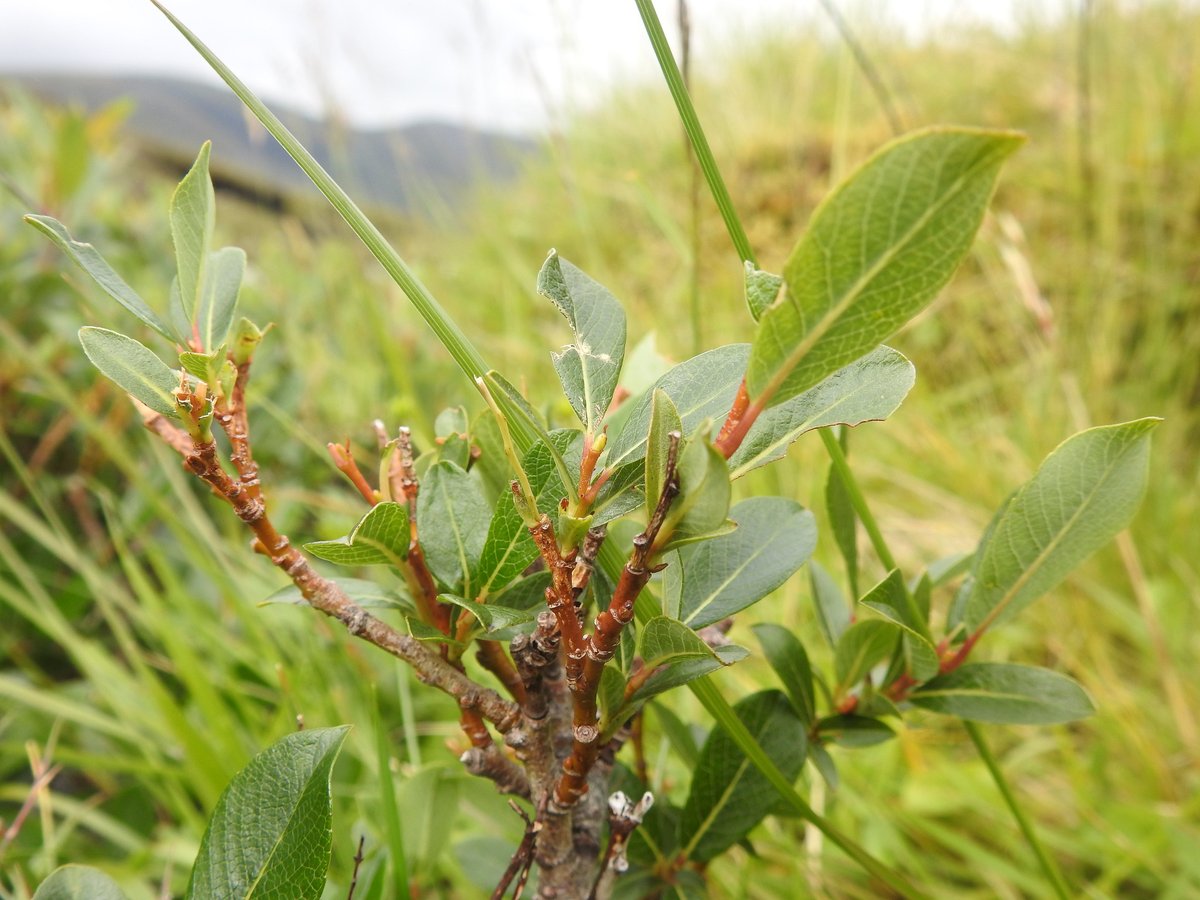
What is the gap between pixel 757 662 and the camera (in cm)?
119

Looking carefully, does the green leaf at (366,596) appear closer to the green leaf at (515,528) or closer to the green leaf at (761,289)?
the green leaf at (515,528)

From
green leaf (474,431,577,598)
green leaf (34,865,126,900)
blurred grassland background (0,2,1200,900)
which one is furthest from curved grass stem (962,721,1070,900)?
green leaf (34,865,126,900)

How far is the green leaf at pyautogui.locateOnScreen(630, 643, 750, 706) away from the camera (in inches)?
12.6

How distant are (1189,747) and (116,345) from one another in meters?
1.27

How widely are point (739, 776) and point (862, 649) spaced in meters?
0.09

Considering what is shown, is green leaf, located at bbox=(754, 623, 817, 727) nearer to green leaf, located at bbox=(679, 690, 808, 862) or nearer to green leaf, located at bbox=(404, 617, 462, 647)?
green leaf, located at bbox=(679, 690, 808, 862)

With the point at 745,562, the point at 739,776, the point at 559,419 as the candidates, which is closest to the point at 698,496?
the point at 745,562

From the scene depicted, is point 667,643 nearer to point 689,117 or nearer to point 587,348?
point 587,348

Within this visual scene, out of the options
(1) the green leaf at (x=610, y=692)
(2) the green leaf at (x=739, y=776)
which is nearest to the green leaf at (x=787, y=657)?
(2) the green leaf at (x=739, y=776)

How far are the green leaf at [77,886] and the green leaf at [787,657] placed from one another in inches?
12.0

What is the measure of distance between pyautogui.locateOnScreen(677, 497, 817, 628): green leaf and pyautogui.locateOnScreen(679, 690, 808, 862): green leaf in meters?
0.09

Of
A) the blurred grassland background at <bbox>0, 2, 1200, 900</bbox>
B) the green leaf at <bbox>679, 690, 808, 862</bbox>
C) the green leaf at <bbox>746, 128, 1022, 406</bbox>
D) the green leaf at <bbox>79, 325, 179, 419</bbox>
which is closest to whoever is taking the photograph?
the green leaf at <bbox>746, 128, 1022, 406</bbox>

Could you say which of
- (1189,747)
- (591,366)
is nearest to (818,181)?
(1189,747)

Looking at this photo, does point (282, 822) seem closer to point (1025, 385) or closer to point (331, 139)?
point (331, 139)
